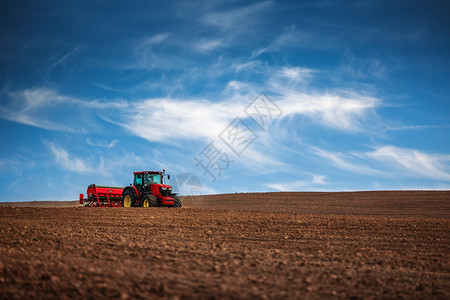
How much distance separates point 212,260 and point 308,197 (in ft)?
106

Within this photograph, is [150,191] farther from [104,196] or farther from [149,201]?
[104,196]

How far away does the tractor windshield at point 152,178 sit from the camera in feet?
73.0

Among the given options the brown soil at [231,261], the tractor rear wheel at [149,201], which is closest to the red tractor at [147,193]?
the tractor rear wheel at [149,201]

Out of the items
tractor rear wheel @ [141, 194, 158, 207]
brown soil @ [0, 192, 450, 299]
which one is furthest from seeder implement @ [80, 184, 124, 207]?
brown soil @ [0, 192, 450, 299]

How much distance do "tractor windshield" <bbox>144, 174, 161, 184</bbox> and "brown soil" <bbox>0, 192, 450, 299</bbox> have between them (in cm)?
718

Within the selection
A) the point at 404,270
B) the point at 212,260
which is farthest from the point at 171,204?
the point at 404,270

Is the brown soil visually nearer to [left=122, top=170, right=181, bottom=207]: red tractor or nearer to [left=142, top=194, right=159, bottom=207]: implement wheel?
[left=142, top=194, right=159, bottom=207]: implement wheel

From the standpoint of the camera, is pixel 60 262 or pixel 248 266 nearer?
pixel 60 262

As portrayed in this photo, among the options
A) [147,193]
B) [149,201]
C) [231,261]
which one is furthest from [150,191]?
[231,261]

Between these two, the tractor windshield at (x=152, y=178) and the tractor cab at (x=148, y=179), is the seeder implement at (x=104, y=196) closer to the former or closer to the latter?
the tractor cab at (x=148, y=179)

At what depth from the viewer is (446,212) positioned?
25297mm

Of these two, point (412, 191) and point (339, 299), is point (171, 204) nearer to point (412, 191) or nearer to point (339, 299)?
point (339, 299)

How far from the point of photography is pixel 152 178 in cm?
2233

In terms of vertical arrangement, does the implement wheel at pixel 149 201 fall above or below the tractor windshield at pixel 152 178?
below
